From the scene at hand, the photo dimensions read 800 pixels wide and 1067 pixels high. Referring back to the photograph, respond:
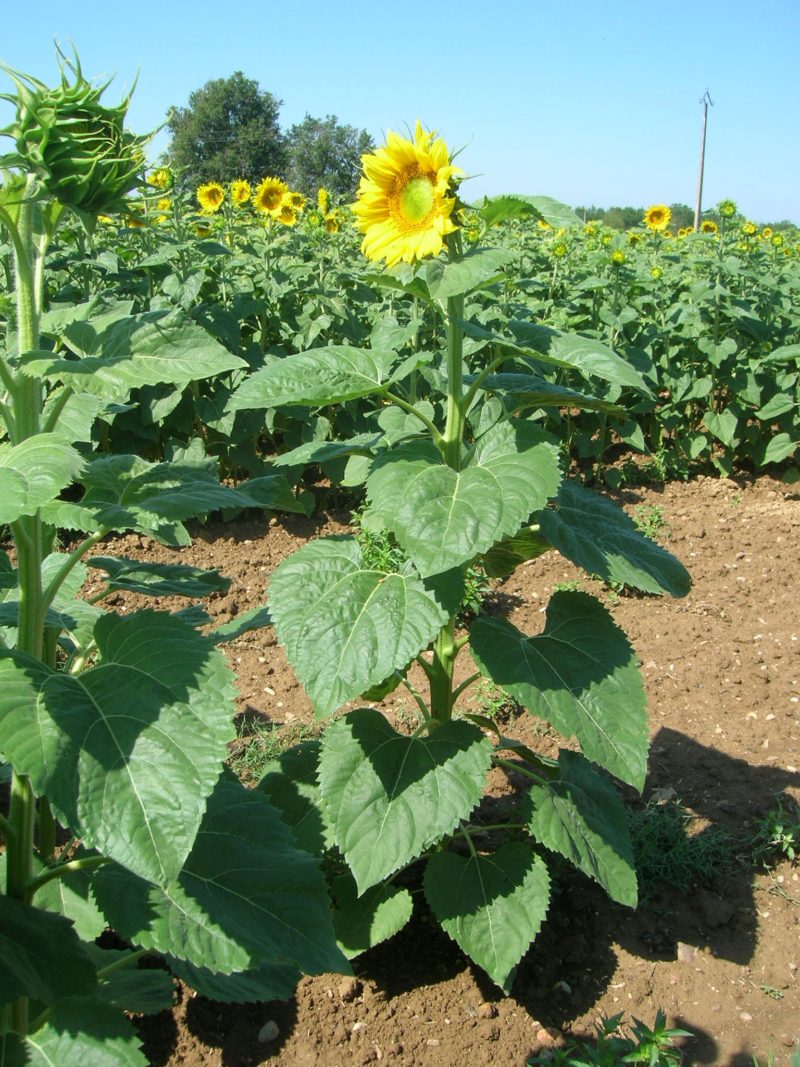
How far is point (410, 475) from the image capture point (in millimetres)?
1977

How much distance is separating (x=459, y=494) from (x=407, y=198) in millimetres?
633

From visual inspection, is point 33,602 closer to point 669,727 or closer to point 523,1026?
point 523,1026

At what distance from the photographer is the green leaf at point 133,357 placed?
1.37m

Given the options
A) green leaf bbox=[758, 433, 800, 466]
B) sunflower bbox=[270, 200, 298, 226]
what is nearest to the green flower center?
green leaf bbox=[758, 433, 800, 466]

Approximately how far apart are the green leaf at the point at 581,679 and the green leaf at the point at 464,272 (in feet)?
2.49

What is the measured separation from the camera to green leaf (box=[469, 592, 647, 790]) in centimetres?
202

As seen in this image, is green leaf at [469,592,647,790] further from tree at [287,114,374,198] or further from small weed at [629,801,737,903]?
tree at [287,114,374,198]

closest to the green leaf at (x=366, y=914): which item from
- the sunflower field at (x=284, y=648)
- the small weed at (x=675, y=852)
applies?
the sunflower field at (x=284, y=648)

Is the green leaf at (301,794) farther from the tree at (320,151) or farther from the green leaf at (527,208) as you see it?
the tree at (320,151)

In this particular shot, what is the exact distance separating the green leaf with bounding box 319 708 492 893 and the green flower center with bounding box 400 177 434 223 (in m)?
1.11

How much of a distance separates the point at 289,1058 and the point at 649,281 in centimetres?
532

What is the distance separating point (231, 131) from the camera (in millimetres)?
45500

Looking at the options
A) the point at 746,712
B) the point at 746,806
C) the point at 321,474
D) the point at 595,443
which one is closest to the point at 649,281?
the point at 595,443

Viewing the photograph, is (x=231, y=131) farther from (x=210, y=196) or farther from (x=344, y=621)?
(x=344, y=621)
